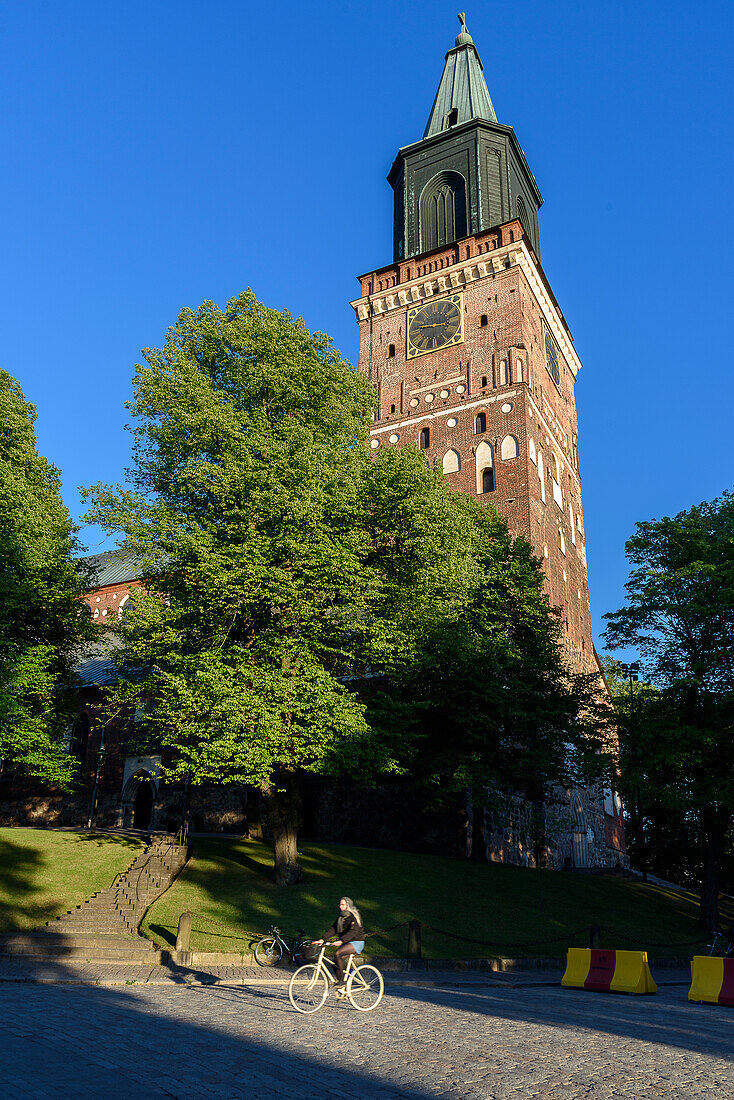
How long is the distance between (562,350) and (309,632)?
121 feet

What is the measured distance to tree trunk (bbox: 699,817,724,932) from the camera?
24094mm

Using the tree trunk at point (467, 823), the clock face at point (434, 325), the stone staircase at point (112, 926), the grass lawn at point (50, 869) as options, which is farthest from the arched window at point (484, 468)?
the stone staircase at point (112, 926)

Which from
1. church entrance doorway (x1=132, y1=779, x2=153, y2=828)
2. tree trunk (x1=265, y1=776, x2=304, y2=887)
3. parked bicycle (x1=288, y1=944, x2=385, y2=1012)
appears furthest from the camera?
church entrance doorway (x1=132, y1=779, x2=153, y2=828)

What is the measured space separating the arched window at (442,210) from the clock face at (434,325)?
3.99 meters

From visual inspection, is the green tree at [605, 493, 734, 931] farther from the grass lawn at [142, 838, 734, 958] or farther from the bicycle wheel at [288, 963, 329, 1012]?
the bicycle wheel at [288, 963, 329, 1012]

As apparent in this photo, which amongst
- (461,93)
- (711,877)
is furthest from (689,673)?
(461,93)

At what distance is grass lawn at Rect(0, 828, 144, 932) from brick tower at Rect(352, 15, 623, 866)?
864 inches

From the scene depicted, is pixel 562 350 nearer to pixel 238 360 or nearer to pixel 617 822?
pixel 617 822

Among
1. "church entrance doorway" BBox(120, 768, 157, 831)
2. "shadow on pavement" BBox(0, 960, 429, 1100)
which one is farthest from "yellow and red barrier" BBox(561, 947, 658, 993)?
"church entrance doorway" BBox(120, 768, 157, 831)

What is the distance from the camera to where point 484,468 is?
129ft

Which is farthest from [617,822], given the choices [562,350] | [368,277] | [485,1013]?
[485,1013]

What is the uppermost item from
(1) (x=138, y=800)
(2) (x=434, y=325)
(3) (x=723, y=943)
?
(2) (x=434, y=325)

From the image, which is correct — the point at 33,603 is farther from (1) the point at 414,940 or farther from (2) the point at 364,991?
(2) the point at 364,991

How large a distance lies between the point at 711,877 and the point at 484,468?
68.6 ft
